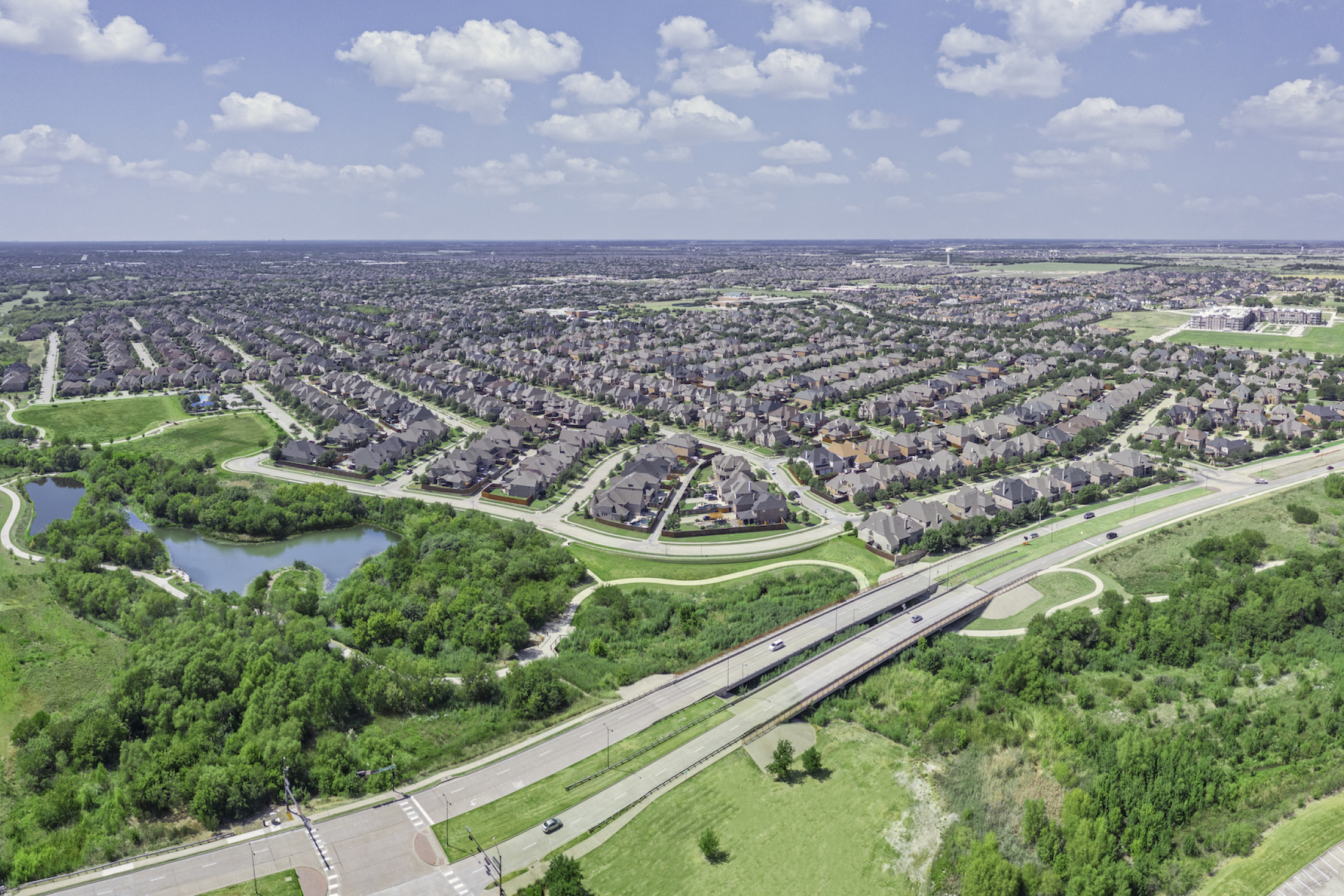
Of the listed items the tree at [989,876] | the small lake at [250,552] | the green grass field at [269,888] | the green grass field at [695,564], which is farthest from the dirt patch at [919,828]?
the small lake at [250,552]

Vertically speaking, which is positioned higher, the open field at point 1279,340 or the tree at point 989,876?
the open field at point 1279,340

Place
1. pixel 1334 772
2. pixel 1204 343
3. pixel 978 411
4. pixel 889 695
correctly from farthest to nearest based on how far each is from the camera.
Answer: pixel 1204 343 < pixel 978 411 < pixel 889 695 < pixel 1334 772

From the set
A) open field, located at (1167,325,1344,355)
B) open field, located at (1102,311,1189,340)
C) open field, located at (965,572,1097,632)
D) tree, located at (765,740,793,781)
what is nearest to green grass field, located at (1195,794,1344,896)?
tree, located at (765,740,793,781)

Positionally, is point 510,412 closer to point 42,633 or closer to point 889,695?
point 42,633

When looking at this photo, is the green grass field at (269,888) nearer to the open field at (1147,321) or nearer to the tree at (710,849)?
the tree at (710,849)

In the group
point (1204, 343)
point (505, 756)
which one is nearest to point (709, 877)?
point (505, 756)

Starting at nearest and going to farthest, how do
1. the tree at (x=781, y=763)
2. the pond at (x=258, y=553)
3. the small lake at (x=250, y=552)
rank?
the tree at (x=781, y=763) < the pond at (x=258, y=553) < the small lake at (x=250, y=552)

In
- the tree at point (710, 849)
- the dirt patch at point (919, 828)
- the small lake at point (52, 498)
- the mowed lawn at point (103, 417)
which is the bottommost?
the dirt patch at point (919, 828)

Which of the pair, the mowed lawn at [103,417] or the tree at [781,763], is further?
the mowed lawn at [103,417]
